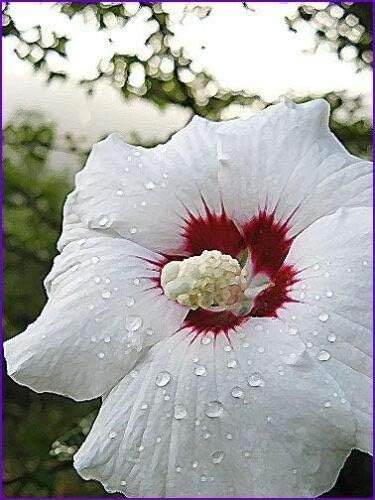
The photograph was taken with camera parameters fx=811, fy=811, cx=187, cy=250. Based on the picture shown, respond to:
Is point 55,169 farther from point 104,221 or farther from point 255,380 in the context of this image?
point 255,380

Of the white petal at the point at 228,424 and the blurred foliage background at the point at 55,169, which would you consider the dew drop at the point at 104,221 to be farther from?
the blurred foliage background at the point at 55,169

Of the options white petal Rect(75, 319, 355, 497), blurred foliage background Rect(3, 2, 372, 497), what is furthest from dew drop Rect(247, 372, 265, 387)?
blurred foliage background Rect(3, 2, 372, 497)

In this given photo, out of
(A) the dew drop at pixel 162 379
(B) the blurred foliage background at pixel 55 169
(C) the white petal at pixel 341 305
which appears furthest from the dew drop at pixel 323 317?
(B) the blurred foliage background at pixel 55 169

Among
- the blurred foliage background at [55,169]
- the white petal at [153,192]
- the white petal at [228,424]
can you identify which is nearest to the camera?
the white petal at [228,424]

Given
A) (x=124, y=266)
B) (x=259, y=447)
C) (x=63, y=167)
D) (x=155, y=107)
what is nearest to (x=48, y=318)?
(x=124, y=266)

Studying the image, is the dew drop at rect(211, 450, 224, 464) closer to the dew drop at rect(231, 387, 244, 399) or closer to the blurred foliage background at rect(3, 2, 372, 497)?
the dew drop at rect(231, 387, 244, 399)

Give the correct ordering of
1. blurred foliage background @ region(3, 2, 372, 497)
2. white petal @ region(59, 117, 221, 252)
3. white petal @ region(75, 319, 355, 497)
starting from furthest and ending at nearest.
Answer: blurred foliage background @ region(3, 2, 372, 497), white petal @ region(59, 117, 221, 252), white petal @ region(75, 319, 355, 497)
